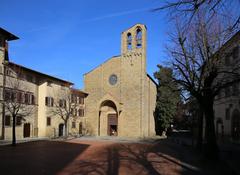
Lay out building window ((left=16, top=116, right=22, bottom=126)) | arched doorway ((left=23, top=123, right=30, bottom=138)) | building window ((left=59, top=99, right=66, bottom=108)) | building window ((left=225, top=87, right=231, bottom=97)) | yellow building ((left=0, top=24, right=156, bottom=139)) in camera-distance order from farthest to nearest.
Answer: building window ((left=59, top=99, right=66, bottom=108)) → yellow building ((left=0, top=24, right=156, bottom=139)) → arched doorway ((left=23, top=123, right=30, bottom=138)) → building window ((left=16, top=116, right=22, bottom=126)) → building window ((left=225, top=87, right=231, bottom=97))

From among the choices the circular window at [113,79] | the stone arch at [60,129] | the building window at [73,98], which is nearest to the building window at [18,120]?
the stone arch at [60,129]

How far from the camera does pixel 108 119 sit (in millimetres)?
51969

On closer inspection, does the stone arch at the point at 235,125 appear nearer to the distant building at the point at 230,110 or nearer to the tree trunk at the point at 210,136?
the distant building at the point at 230,110

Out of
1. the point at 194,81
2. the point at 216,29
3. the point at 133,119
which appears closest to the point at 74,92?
the point at 133,119

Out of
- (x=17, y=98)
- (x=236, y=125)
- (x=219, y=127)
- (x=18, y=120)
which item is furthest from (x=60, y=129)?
(x=236, y=125)

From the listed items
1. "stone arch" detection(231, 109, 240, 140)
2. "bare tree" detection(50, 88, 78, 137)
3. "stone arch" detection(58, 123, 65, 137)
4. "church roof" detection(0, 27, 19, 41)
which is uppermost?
"church roof" detection(0, 27, 19, 41)

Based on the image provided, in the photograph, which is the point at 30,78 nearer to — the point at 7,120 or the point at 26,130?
the point at 26,130

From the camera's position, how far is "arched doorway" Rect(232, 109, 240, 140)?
3253 centimetres

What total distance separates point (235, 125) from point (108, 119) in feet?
78.7

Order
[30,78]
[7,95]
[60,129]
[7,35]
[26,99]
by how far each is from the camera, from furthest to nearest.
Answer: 1. [60,129]
2. [30,78]
3. [26,99]
4. [7,35]
5. [7,95]

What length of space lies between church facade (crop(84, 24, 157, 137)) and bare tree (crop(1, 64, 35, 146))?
49.8ft

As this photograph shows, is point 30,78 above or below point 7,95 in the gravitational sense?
above

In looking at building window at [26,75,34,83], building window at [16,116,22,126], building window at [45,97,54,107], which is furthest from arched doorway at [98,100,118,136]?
building window at [16,116,22,126]

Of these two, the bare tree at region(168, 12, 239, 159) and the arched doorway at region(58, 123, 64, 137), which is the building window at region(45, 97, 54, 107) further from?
the bare tree at region(168, 12, 239, 159)
